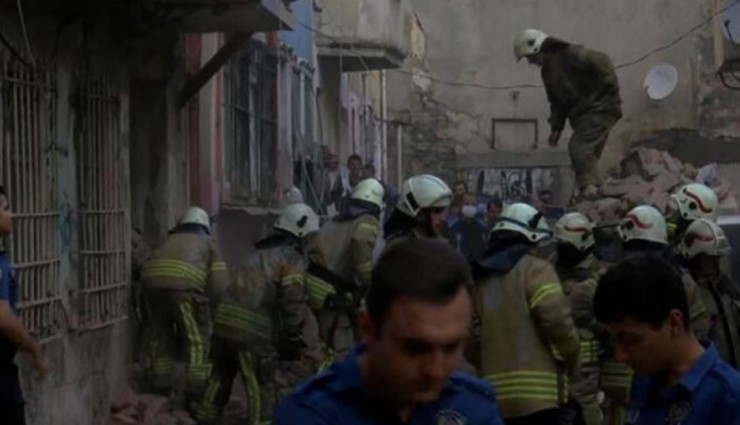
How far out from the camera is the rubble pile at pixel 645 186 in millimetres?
13453

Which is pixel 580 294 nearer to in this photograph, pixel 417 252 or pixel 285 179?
pixel 417 252

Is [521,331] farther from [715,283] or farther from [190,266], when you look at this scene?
[190,266]

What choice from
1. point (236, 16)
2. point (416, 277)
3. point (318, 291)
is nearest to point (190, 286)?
point (318, 291)

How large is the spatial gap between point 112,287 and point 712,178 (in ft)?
26.4

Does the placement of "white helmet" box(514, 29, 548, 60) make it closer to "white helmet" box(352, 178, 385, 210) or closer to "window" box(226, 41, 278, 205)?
"white helmet" box(352, 178, 385, 210)

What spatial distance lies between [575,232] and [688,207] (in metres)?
1.11

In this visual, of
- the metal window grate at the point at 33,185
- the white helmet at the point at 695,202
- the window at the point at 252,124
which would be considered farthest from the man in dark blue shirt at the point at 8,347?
the window at the point at 252,124

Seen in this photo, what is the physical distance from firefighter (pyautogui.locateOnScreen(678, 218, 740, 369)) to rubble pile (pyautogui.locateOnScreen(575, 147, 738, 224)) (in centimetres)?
351

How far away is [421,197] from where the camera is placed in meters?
8.42

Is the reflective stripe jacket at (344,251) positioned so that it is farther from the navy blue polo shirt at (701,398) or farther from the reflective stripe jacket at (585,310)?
the navy blue polo shirt at (701,398)

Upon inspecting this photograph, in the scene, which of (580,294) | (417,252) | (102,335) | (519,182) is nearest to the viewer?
(417,252)

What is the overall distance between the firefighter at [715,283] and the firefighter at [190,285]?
14.3ft

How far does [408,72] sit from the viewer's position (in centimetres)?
3466

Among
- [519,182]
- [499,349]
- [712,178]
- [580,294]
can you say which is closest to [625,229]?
[580,294]
